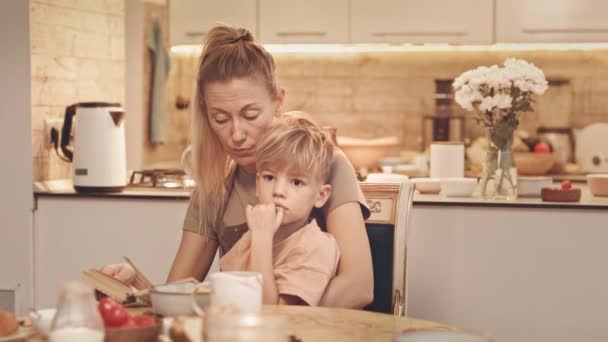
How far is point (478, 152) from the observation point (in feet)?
16.2

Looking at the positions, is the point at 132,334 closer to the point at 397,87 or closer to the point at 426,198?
the point at 426,198

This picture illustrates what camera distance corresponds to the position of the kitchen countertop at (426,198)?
3.29 meters

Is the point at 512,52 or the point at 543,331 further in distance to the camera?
the point at 512,52

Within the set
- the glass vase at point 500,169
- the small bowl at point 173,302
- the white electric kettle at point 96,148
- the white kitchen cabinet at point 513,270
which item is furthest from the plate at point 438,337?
the white electric kettle at point 96,148

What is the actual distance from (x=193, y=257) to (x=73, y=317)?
97 centimetres

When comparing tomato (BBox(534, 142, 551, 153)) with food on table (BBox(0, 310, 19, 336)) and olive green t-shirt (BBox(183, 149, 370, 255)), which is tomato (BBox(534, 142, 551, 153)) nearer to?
olive green t-shirt (BBox(183, 149, 370, 255))

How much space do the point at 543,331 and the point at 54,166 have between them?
1.88m

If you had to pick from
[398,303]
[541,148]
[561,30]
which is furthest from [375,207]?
[541,148]

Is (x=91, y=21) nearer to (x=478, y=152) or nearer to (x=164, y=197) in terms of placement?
(x=164, y=197)

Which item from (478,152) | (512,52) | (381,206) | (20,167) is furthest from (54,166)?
(512,52)

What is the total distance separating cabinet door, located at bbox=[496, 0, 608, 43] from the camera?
4.64 metres

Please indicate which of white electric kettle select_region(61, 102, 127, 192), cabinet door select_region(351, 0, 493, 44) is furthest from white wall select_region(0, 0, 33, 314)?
cabinet door select_region(351, 0, 493, 44)

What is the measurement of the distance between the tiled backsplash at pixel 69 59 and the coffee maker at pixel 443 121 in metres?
1.78

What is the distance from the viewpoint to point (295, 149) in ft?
6.93
